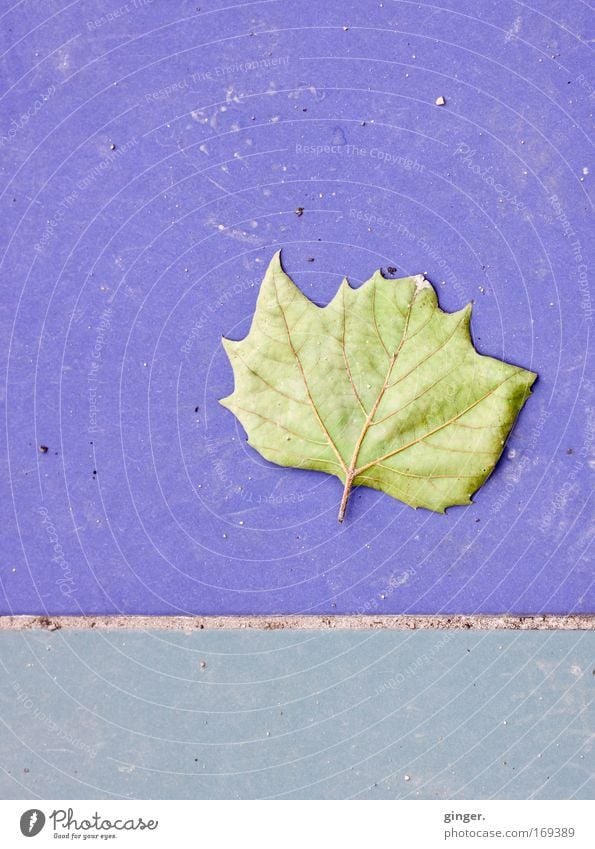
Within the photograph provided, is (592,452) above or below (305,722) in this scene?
above

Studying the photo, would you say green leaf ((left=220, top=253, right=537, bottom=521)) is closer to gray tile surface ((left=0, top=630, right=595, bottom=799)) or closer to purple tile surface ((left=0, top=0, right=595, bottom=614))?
purple tile surface ((left=0, top=0, right=595, bottom=614))

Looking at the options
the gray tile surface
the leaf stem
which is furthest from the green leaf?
the gray tile surface

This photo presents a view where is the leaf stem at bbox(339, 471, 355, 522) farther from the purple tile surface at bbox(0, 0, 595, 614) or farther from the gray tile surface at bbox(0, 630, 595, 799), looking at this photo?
the gray tile surface at bbox(0, 630, 595, 799)

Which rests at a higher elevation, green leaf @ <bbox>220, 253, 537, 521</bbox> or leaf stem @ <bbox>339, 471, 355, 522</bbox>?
green leaf @ <bbox>220, 253, 537, 521</bbox>

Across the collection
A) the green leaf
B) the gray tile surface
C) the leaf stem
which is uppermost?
the green leaf
